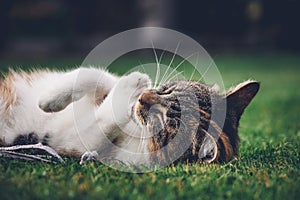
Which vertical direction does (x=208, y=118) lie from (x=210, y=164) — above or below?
above

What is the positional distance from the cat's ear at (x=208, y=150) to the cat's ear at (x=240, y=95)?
0.32m

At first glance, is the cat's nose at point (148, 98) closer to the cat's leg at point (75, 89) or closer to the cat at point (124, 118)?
the cat at point (124, 118)

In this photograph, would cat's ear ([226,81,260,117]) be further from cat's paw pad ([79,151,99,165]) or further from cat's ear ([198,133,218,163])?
cat's paw pad ([79,151,99,165])

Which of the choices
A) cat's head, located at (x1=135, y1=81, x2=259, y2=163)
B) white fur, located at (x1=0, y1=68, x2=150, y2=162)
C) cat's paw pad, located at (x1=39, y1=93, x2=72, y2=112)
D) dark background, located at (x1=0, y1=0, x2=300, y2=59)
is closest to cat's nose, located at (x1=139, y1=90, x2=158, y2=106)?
cat's head, located at (x1=135, y1=81, x2=259, y2=163)

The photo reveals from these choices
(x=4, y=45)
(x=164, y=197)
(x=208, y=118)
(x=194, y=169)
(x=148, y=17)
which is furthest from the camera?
(x=148, y=17)

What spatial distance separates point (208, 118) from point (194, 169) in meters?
0.36

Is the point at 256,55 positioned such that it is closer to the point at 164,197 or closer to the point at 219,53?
the point at 219,53

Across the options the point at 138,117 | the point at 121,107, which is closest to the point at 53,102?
the point at 121,107

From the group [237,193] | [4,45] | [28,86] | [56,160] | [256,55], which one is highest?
[4,45]

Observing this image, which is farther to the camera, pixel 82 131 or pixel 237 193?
pixel 82 131

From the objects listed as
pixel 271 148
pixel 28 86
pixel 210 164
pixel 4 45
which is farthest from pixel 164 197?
pixel 4 45

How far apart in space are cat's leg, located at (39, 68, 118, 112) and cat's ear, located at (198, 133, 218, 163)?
75 cm

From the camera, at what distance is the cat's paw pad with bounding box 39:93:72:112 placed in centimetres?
247

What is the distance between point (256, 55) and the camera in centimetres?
1130
